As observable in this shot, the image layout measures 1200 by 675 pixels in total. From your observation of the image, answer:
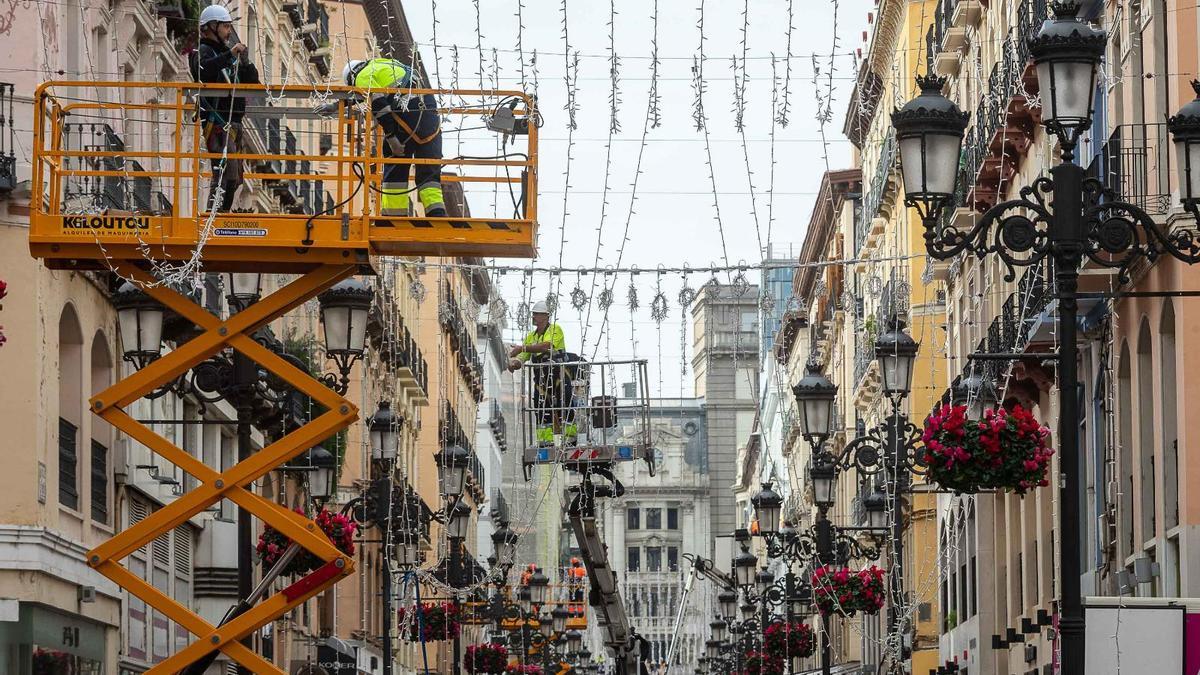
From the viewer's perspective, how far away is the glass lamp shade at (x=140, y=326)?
73.5 feet

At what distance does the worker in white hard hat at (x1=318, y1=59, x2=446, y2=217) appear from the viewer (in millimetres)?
19453

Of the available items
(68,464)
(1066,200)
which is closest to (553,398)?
(68,464)

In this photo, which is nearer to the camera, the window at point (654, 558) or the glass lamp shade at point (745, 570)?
the glass lamp shade at point (745, 570)

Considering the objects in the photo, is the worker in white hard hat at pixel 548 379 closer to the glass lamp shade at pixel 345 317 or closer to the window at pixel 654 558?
the glass lamp shade at pixel 345 317

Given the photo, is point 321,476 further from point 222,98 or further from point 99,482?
point 222,98

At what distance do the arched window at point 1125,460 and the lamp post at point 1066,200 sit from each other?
13470 millimetres

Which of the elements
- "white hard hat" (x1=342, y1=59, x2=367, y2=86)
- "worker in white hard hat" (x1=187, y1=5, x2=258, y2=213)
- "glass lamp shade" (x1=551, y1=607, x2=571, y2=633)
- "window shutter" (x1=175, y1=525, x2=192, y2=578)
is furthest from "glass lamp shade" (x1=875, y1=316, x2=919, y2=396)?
"glass lamp shade" (x1=551, y1=607, x2=571, y2=633)

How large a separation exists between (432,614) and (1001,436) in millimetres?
24317

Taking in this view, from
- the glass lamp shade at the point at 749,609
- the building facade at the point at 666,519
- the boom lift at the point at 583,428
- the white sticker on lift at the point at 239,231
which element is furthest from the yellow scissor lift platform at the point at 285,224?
the building facade at the point at 666,519

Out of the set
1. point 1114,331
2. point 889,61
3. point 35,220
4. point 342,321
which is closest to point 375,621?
point 889,61

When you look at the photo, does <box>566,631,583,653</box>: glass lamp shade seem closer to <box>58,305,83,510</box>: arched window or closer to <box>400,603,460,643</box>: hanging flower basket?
<box>400,603,460,643</box>: hanging flower basket

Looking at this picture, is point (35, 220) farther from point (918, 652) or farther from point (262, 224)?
point (918, 652)

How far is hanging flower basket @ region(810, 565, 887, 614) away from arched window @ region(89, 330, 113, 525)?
11456mm

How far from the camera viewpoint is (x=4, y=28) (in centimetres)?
2639
